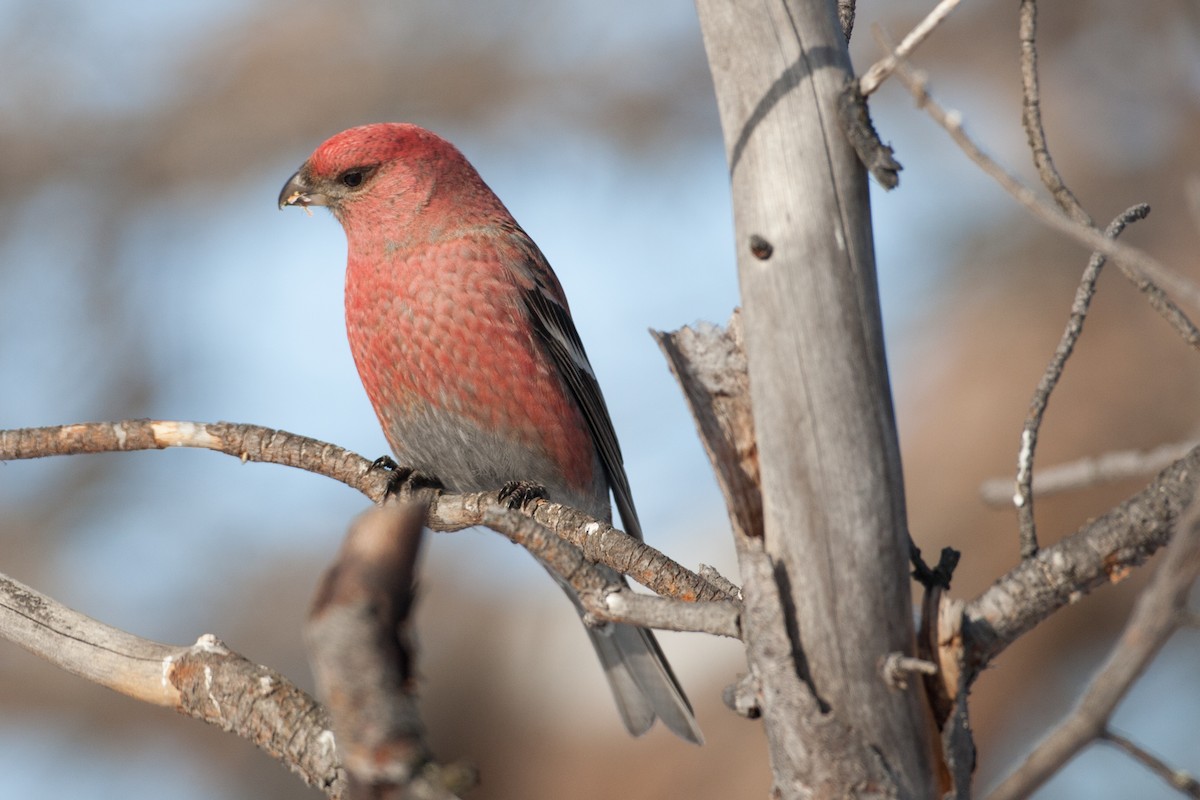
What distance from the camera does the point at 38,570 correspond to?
258 inches

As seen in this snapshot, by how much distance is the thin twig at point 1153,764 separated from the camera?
3.77 ft

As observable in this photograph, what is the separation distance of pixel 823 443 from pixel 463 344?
203 centimetres

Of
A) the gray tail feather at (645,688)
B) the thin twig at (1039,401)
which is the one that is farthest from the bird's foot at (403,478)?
the thin twig at (1039,401)

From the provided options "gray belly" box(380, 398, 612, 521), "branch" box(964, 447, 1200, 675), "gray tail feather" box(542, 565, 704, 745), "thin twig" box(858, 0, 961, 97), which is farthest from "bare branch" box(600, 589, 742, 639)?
"gray tail feather" box(542, 565, 704, 745)

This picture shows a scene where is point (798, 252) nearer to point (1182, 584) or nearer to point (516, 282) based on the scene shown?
point (1182, 584)

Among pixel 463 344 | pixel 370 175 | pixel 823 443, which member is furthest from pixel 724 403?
pixel 370 175

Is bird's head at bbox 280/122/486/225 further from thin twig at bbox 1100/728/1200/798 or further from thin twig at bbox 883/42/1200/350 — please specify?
thin twig at bbox 1100/728/1200/798

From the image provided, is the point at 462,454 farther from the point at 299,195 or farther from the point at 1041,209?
the point at 1041,209

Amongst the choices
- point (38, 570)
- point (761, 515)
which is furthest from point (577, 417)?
point (38, 570)

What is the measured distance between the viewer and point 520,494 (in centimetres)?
309

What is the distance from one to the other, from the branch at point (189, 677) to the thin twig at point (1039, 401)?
117 cm

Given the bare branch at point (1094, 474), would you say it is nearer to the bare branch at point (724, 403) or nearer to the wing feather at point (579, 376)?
the bare branch at point (724, 403)

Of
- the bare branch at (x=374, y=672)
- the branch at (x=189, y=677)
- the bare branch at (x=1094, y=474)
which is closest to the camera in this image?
the bare branch at (x=374, y=672)

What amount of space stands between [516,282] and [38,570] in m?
4.49
